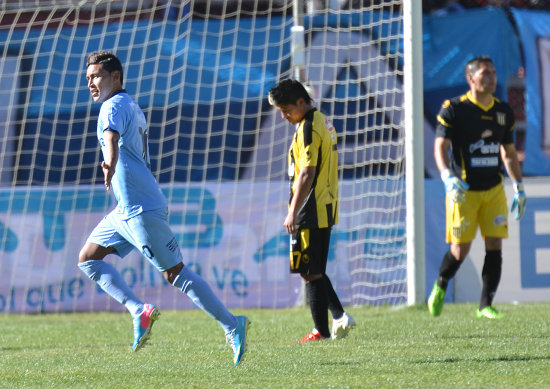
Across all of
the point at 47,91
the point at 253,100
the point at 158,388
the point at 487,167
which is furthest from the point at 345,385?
the point at 47,91

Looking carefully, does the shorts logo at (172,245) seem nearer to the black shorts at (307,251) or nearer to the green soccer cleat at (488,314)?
the black shorts at (307,251)

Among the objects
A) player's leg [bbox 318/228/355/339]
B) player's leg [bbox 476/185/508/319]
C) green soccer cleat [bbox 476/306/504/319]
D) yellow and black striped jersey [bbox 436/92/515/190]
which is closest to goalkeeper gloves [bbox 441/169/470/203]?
yellow and black striped jersey [bbox 436/92/515/190]

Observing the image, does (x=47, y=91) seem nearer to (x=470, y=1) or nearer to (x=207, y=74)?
(x=207, y=74)

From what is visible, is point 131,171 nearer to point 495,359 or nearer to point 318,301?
point 318,301

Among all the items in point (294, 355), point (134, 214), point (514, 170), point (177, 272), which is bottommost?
point (294, 355)

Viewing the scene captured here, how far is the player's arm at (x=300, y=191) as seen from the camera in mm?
6852

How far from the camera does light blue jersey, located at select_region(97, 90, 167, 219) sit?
5.96m

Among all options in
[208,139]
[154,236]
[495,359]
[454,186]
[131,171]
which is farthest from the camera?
[208,139]

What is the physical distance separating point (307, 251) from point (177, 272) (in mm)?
1329

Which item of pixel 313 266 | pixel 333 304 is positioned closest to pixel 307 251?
pixel 313 266

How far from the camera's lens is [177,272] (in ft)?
19.5

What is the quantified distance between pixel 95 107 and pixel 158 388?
7.84 m

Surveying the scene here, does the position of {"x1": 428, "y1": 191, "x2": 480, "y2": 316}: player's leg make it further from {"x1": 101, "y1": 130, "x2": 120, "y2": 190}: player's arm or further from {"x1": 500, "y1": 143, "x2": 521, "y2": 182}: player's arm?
{"x1": 101, "y1": 130, "x2": 120, "y2": 190}: player's arm

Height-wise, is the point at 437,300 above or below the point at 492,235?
below
